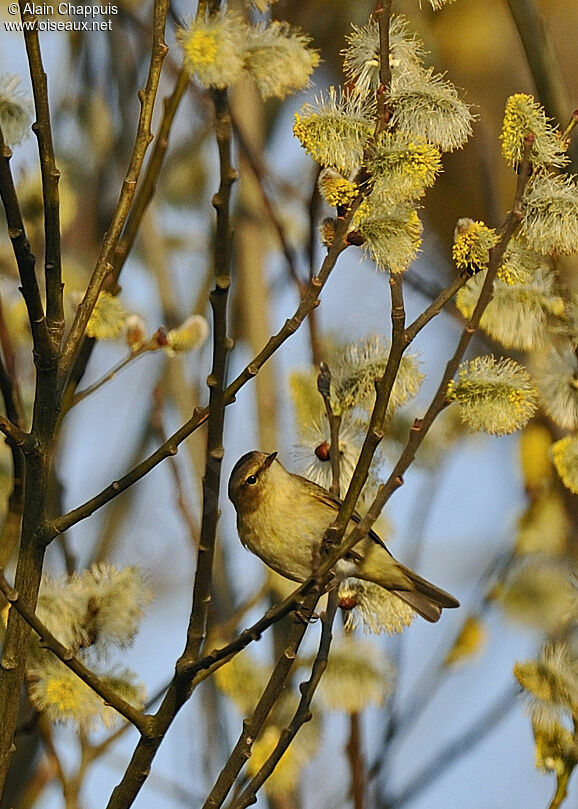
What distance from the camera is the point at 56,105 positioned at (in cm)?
344

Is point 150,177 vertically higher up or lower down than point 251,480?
higher up

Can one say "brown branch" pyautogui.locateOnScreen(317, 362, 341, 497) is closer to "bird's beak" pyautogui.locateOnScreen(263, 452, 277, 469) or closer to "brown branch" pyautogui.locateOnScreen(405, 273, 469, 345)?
"brown branch" pyautogui.locateOnScreen(405, 273, 469, 345)

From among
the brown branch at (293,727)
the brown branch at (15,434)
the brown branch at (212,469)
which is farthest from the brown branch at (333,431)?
the brown branch at (15,434)

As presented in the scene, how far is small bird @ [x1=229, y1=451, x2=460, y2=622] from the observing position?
7.77 feet

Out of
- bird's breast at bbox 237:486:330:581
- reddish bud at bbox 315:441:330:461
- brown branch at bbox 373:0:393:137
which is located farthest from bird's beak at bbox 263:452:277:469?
brown branch at bbox 373:0:393:137

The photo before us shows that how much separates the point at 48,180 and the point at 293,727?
83 centimetres

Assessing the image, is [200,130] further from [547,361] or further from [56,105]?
[547,361]

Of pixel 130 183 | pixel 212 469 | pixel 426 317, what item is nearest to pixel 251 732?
pixel 212 469

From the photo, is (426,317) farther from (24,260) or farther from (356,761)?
(356,761)

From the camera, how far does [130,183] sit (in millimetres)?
1470

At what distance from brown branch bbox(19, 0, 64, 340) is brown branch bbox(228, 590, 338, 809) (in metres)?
0.59

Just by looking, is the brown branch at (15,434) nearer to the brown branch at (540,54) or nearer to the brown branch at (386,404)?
the brown branch at (386,404)

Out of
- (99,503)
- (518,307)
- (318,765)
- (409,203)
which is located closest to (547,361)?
(518,307)

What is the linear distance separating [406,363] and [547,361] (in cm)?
27
